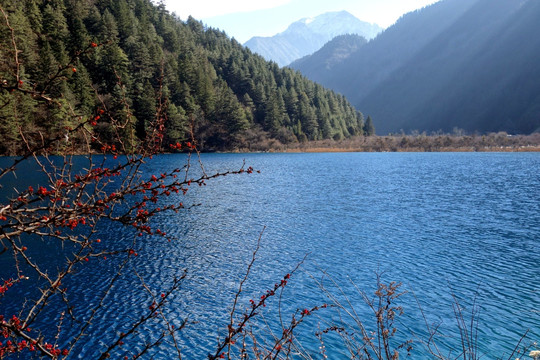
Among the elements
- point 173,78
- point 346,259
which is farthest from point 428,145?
point 346,259

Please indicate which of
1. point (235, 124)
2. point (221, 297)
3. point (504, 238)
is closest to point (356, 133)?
point (235, 124)

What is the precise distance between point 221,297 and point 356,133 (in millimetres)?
167064

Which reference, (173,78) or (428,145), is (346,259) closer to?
(173,78)

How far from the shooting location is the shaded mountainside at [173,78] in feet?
291

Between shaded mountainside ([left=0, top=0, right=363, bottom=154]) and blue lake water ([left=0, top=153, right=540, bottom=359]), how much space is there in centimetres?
5259

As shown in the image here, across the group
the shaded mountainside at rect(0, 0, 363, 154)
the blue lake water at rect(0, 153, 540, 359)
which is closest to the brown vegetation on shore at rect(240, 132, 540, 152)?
the shaded mountainside at rect(0, 0, 363, 154)

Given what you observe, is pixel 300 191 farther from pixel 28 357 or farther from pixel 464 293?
pixel 28 357

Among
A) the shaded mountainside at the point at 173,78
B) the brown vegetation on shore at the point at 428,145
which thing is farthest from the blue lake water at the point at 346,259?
the brown vegetation on shore at the point at 428,145

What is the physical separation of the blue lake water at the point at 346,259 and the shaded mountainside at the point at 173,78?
5259cm

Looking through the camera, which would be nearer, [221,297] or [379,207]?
[221,297]

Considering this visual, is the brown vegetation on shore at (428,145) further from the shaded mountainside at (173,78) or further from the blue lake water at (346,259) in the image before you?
the blue lake water at (346,259)

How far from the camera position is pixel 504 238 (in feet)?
83.8

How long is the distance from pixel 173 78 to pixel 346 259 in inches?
4342

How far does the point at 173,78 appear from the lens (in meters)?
117
